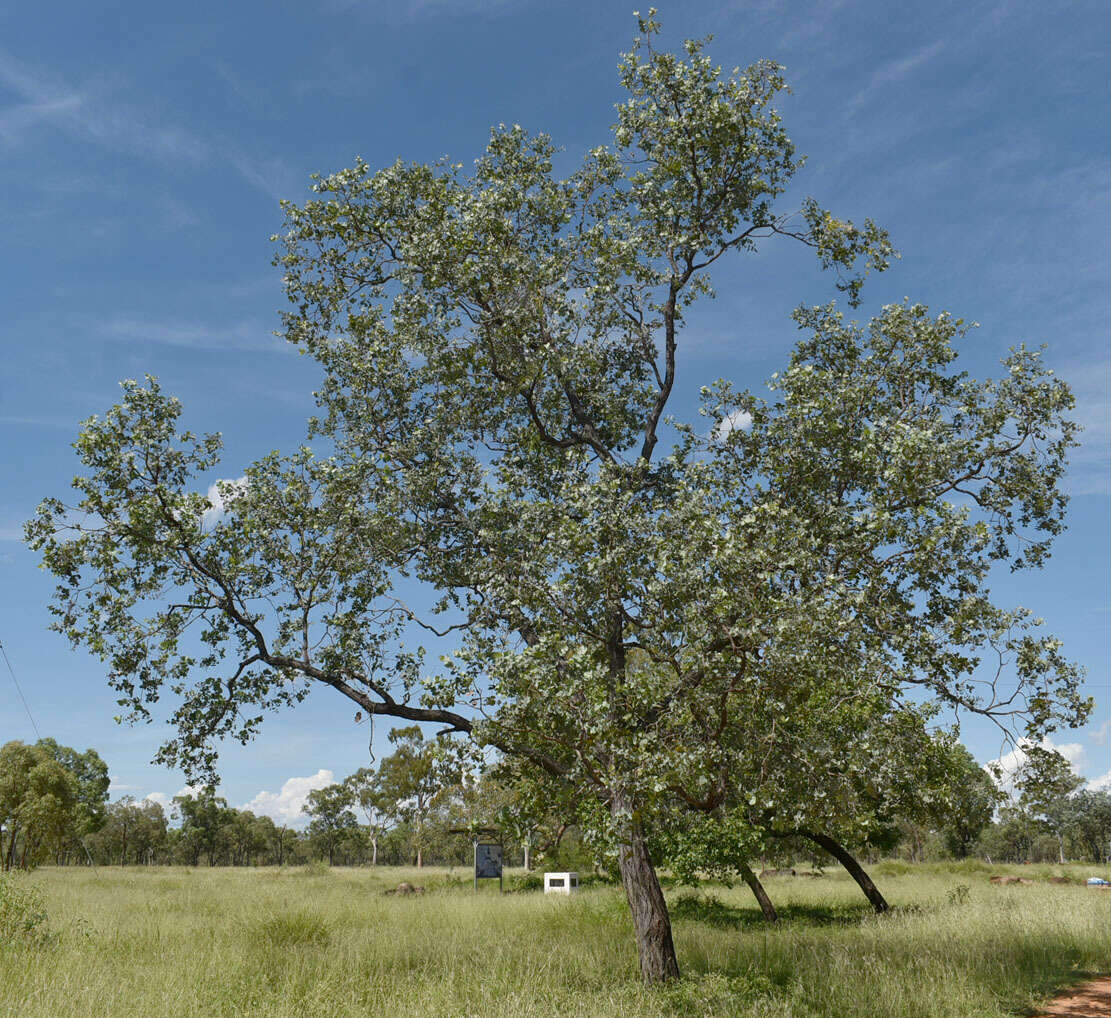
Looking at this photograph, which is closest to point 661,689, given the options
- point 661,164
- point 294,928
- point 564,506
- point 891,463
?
point 564,506

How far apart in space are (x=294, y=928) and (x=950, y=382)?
1814cm

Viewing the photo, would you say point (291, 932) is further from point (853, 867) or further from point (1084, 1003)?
point (853, 867)

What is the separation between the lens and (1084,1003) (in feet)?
44.1

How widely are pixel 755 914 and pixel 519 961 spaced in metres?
14.8

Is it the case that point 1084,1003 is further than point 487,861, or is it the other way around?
point 487,861

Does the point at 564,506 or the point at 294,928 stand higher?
the point at 564,506

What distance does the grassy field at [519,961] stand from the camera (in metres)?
11.1

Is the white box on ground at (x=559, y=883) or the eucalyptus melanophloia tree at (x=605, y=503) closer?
the eucalyptus melanophloia tree at (x=605, y=503)

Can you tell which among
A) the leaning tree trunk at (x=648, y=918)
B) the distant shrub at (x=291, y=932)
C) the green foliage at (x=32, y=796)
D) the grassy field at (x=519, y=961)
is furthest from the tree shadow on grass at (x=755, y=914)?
the green foliage at (x=32, y=796)

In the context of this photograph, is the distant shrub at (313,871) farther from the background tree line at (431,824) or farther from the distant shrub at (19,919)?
the distant shrub at (19,919)

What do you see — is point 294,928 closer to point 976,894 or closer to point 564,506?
point 564,506

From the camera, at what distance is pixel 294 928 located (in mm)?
17406

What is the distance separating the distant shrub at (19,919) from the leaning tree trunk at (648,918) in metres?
11.7

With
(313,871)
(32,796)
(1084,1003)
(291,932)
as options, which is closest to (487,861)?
(291,932)
